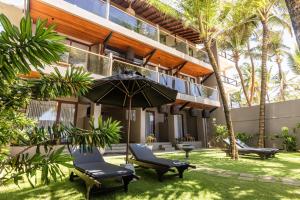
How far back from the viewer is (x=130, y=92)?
19.6ft

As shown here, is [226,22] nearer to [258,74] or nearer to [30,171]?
[30,171]

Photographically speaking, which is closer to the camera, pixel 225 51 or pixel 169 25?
pixel 169 25

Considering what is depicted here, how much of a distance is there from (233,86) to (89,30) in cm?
1581

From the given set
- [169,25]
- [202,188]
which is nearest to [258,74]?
[169,25]

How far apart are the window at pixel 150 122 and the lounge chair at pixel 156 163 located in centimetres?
928

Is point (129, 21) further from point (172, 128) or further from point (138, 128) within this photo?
point (172, 128)

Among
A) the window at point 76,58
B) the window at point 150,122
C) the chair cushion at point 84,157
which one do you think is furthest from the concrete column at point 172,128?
the chair cushion at point 84,157

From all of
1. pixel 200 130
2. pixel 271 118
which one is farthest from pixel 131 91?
pixel 271 118

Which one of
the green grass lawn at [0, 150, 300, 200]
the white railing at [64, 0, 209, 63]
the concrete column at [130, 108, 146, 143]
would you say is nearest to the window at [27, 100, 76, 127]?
the concrete column at [130, 108, 146, 143]

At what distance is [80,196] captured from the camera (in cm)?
417

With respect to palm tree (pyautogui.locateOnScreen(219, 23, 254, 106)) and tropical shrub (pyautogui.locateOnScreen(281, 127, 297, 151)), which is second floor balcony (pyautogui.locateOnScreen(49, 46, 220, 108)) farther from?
palm tree (pyautogui.locateOnScreen(219, 23, 254, 106))

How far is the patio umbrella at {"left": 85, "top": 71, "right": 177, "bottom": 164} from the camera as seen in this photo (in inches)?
211

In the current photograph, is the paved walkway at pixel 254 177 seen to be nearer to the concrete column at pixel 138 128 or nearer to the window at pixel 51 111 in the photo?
the concrete column at pixel 138 128

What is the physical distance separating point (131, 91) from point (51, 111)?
23.8ft
